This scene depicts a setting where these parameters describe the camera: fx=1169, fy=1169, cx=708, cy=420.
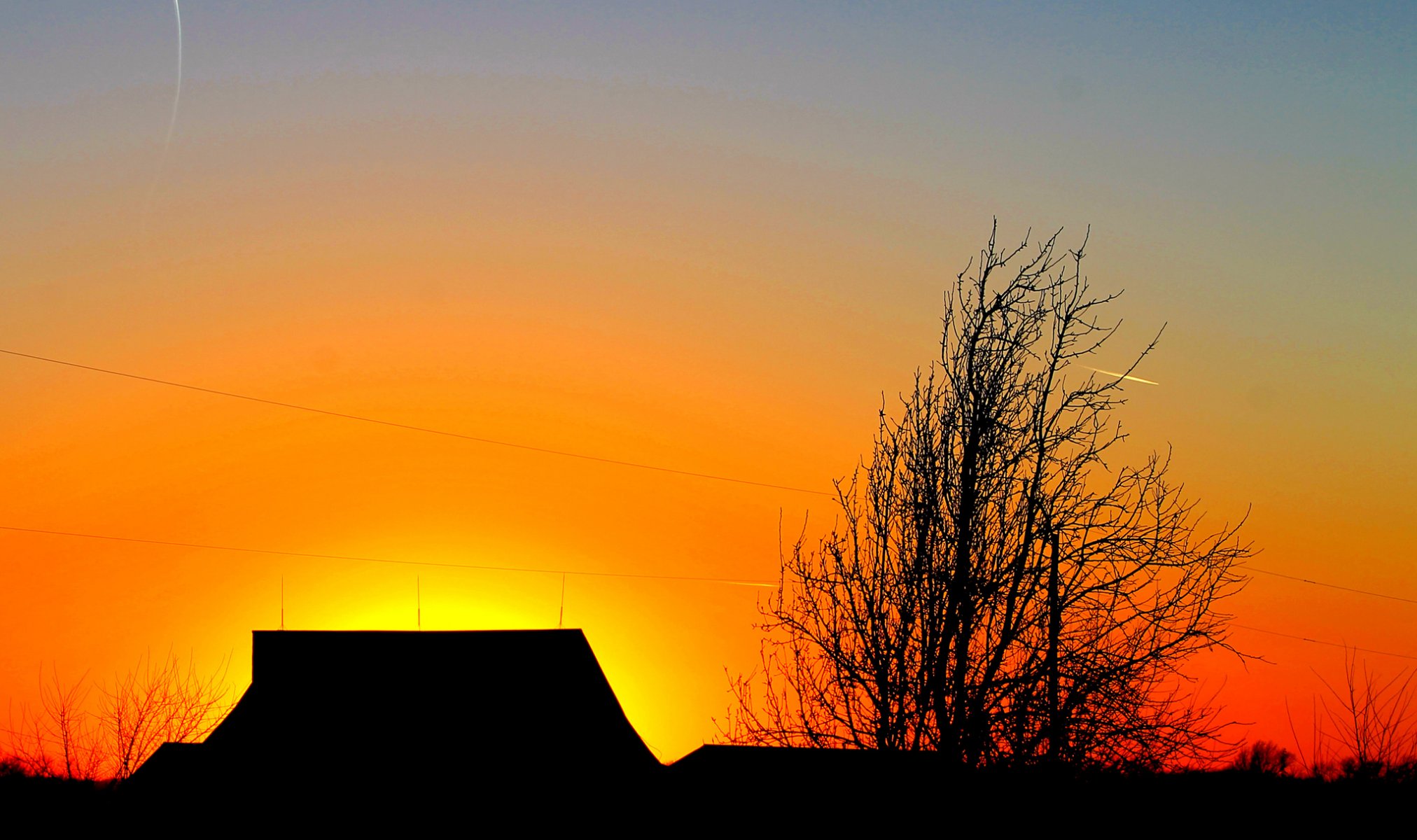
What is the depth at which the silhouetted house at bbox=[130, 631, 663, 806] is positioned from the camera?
2872 centimetres

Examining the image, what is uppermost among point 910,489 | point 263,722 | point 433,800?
point 910,489

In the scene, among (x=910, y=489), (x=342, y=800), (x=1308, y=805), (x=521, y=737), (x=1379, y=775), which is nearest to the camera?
(x=1379, y=775)

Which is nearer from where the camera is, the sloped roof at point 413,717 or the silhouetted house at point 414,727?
the silhouetted house at point 414,727

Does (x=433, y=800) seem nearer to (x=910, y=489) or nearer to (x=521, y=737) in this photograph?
(x=521, y=737)

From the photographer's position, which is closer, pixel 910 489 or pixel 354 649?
pixel 910 489

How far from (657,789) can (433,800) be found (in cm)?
546

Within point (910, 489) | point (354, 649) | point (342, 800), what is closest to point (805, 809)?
point (910, 489)

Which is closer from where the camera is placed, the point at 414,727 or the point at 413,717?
the point at 414,727

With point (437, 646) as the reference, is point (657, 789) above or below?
below

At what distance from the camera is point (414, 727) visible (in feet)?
98.3

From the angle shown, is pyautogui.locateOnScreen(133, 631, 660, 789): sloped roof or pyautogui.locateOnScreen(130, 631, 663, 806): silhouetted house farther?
pyautogui.locateOnScreen(133, 631, 660, 789): sloped roof

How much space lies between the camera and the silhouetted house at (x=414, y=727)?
28719 mm

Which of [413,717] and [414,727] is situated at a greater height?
[413,717]

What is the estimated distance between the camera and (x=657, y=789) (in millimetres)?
28859
